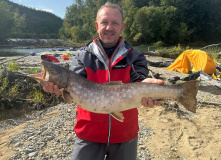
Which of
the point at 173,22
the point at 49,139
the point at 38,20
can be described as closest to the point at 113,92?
the point at 49,139

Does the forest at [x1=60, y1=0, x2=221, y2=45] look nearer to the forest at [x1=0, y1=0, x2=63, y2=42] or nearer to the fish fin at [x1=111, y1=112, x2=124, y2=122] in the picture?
the fish fin at [x1=111, y1=112, x2=124, y2=122]

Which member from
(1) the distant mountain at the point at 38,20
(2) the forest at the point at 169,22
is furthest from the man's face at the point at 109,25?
(1) the distant mountain at the point at 38,20

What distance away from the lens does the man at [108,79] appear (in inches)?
108

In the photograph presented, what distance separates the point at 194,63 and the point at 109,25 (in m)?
13.4

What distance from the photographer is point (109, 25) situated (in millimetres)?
2971

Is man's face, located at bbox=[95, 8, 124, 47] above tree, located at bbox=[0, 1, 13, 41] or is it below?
below

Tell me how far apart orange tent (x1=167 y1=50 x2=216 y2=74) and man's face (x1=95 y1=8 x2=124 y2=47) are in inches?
486

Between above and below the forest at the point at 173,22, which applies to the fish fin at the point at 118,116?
below

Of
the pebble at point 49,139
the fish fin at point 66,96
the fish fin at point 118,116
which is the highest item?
the fish fin at point 66,96

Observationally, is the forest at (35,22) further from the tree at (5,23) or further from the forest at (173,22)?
the forest at (173,22)

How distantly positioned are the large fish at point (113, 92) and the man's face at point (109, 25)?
86 cm

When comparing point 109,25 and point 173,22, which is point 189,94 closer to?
point 109,25

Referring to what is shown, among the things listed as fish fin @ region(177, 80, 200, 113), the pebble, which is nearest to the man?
fish fin @ region(177, 80, 200, 113)

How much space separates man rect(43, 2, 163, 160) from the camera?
8.96 feet
